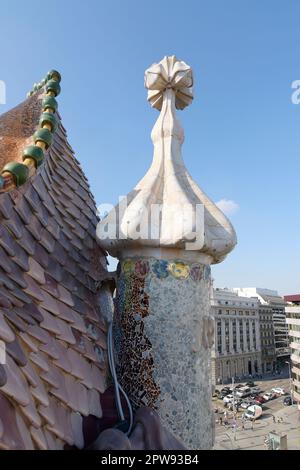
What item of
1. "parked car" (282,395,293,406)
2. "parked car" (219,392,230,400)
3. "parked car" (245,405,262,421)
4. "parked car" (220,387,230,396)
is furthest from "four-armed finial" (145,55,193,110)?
"parked car" (220,387,230,396)

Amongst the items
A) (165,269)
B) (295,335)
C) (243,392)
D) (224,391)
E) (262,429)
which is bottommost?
(262,429)

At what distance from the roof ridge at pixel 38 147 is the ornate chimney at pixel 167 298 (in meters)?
0.87

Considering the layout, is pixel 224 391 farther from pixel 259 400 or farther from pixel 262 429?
pixel 262 429

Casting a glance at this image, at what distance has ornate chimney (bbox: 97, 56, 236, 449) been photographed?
324cm

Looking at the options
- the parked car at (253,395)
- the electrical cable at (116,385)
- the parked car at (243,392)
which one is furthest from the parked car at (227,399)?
the electrical cable at (116,385)

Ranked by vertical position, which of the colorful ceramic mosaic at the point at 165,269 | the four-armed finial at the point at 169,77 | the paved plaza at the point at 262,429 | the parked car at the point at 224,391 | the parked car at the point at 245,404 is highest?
the four-armed finial at the point at 169,77

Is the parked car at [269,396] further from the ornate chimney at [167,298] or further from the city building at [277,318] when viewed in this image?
the ornate chimney at [167,298]

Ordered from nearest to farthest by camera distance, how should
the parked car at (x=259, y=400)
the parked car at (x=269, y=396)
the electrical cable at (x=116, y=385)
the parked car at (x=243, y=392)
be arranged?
the electrical cable at (x=116, y=385), the parked car at (x=259, y=400), the parked car at (x=243, y=392), the parked car at (x=269, y=396)

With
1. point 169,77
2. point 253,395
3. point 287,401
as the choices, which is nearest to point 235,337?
point 253,395

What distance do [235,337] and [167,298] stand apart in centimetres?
4495

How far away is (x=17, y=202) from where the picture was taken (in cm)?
302

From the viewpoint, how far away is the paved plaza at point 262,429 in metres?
22.5

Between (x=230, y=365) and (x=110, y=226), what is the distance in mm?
44224

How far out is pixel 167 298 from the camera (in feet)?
11.0
